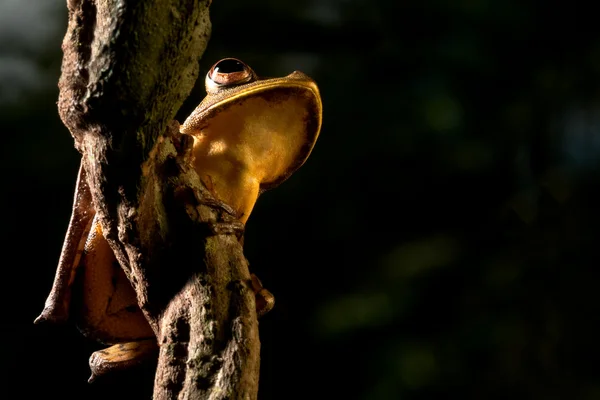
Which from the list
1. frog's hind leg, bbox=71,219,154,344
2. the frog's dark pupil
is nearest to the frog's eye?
the frog's dark pupil

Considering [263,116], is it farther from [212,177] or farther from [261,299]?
[261,299]

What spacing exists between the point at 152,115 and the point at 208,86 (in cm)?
29

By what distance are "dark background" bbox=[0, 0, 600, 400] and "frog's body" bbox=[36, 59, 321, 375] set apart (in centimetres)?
55

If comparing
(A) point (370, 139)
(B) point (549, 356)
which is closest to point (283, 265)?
(A) point (370, 139)

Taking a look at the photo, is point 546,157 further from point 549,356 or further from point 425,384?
point 425,384

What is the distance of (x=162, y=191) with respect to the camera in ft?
2.72

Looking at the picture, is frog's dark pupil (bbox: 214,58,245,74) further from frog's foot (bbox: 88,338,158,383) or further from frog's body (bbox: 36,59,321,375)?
frog's foot (bbox: 88,338,158,383)

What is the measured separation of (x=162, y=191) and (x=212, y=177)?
0.43 ft

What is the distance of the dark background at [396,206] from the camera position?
4.62 feet

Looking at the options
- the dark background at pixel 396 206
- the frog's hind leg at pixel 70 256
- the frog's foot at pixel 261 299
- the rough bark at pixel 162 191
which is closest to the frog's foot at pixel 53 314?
the frog's hind leg at pixel 70 256

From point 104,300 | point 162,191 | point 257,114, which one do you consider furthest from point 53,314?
point 257,114

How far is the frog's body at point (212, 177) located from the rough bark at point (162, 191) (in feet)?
0.28

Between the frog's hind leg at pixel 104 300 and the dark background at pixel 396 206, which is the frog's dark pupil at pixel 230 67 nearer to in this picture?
the frog's hind leg at pixel 104 300

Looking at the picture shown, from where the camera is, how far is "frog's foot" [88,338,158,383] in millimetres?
935
